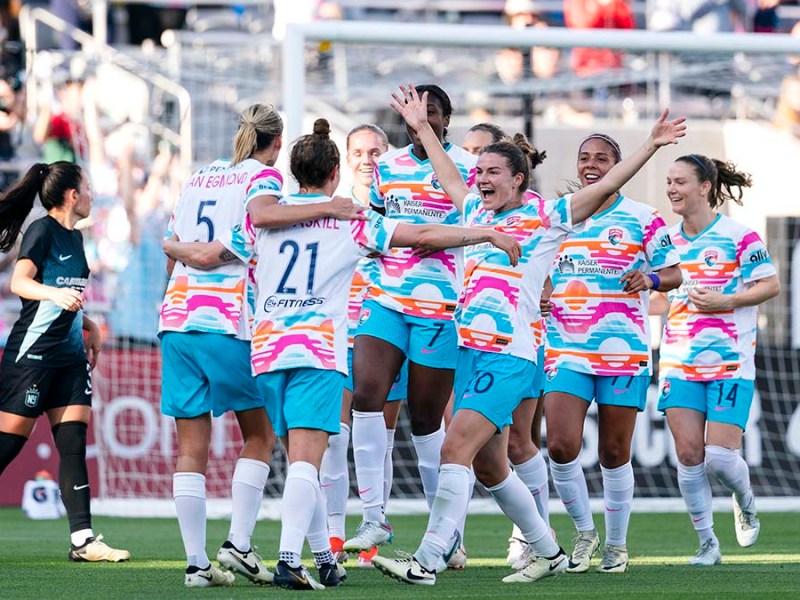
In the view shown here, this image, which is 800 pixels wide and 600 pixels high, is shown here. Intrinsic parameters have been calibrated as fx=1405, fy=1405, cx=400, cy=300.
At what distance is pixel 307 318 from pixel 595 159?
2.28m

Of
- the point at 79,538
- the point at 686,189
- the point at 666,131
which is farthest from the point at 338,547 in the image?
the point at 686,189

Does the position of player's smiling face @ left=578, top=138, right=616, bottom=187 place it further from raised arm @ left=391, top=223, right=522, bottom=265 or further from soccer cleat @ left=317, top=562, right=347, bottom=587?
soccer cleat @ left=317, top=562, right=347, bottom=587

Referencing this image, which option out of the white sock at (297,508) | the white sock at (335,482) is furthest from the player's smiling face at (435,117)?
the white sock at (297,508)

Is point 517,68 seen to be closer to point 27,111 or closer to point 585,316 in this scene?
point 27,111

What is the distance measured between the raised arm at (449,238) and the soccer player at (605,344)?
5.49ft

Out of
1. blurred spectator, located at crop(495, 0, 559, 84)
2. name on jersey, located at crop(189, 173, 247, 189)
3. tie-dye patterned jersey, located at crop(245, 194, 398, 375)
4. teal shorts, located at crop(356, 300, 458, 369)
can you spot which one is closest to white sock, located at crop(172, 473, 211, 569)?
Result: tie-dye patterned jersey, located at crop(245, 194, 398, 375)

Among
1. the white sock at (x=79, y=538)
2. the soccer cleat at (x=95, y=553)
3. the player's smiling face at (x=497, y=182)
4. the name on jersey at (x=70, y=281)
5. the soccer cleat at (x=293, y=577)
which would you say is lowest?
the soccer cleat at (x=95, y=553)

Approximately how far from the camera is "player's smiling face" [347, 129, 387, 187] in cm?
866

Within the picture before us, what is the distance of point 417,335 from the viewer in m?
7.70

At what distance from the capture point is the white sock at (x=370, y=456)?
25.3 ft

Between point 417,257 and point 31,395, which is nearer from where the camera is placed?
point 417,257

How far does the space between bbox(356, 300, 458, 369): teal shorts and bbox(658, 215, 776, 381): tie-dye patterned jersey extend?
1.54m

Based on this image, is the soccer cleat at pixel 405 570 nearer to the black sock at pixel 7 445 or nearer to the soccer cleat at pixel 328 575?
the soccer cleat at pixel 328 575

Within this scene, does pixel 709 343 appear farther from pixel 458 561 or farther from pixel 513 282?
pixel 513 282
